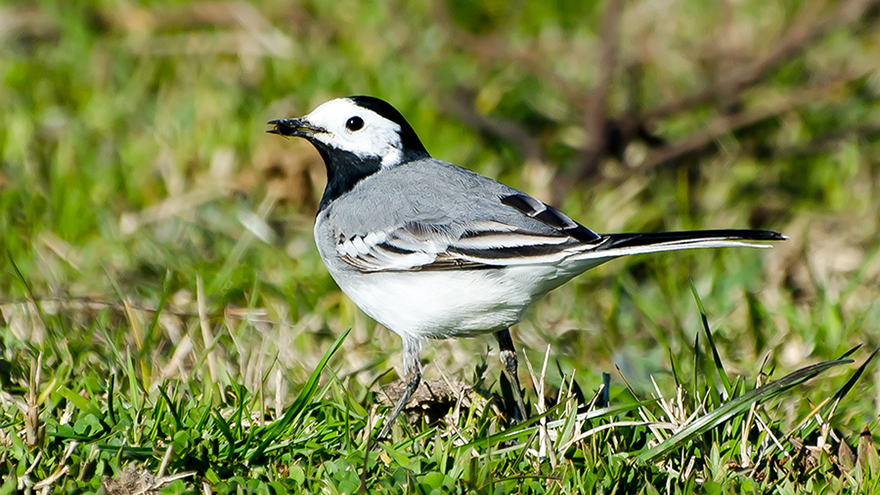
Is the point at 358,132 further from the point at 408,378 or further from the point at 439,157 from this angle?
the point at 439,157

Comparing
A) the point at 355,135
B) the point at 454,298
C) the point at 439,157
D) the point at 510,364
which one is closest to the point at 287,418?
the point at 454,298

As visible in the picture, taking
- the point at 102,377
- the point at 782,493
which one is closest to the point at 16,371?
the point at 102,377

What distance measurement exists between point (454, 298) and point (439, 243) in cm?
25

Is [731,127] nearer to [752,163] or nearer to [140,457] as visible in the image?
[752,163]

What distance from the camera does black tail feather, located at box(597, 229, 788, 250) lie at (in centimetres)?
331

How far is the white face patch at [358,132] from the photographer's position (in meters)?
4.54

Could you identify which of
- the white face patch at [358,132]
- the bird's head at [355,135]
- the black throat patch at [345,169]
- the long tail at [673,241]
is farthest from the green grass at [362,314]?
the white face patch at [358,132]

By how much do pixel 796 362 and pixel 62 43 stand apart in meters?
6.55

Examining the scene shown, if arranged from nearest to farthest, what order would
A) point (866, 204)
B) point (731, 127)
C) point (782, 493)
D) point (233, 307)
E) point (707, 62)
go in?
point (782, 493) < point (233, 307) < point (866, 204) < point (731, 127) < point (707, 62)

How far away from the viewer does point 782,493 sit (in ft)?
10.4

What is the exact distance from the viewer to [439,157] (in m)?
6.65

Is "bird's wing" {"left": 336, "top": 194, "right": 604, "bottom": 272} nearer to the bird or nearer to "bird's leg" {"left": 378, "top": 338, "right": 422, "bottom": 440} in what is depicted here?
the bird

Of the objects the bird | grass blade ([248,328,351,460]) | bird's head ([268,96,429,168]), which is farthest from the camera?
bird's head ([268,96,429,168])

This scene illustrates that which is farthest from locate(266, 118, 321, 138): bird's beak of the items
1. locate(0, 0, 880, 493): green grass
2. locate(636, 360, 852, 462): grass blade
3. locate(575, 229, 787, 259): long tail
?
locate(636, 360, 852, 462): grass blade
